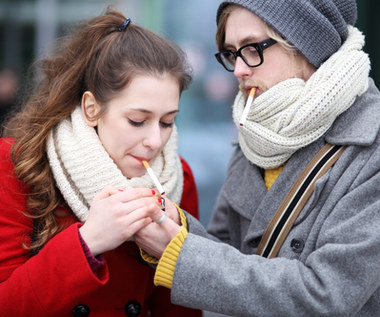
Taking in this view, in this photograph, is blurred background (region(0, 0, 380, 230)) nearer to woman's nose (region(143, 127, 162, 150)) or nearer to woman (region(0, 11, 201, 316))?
woman (region(0, 11, 201, 316))

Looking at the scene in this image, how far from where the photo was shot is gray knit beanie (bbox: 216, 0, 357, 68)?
2.17 metres

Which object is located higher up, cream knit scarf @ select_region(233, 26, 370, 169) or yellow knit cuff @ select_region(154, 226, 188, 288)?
cream knit scarf @ select_region(233, 26, 370, 169)

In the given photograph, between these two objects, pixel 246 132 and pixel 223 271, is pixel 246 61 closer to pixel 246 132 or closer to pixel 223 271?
pixel 246 132

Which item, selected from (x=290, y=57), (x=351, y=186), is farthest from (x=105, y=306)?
(x=290, y=57)

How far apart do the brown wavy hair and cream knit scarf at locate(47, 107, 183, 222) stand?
2.5 inches

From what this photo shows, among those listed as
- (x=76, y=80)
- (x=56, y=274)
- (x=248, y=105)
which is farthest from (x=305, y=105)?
(x=56, y=274)

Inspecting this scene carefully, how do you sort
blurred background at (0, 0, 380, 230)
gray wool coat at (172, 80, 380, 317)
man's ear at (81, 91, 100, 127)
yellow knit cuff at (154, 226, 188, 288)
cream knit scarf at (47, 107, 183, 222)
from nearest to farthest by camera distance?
1. gray wool coat at (172, 80, 380, 317)
2. yellow knit cuff at (154, 226, 188, 288)
3. cream knit scarf at (47, 107, 183, 222)
4. man's ear at (81, 91, 100, 127)
5. blurred background at (0, 0, 380, 230)

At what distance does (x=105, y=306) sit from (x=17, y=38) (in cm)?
709

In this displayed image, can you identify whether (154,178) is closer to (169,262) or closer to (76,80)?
(169,262)

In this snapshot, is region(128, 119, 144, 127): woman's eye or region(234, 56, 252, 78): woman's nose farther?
region(234, 56, 252, 78): woman's nose

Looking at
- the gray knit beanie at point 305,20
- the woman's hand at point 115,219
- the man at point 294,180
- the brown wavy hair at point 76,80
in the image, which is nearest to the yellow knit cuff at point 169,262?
the man at point 294,180

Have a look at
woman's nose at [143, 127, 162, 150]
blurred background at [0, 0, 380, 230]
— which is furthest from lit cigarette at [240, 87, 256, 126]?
blurred background at [0, 0, 380, 230]

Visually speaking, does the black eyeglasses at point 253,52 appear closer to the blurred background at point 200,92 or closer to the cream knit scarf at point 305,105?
the cream knit scarf at point 305,105

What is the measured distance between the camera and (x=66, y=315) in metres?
2.18
